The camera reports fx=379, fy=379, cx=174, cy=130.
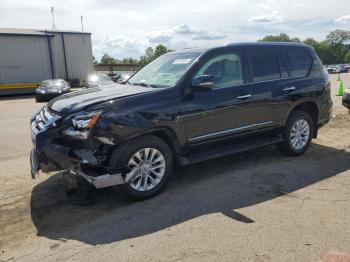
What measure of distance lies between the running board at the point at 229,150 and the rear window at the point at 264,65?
0.99 m

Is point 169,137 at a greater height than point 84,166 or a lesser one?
greater

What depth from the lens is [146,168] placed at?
15.6ft

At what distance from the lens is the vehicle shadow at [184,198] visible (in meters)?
4.11

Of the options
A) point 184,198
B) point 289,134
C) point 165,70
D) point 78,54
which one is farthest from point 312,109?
point 78,54

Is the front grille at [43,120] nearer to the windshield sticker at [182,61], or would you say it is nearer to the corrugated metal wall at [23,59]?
the windshield sticker at [182,61]

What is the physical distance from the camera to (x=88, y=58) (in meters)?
34.4

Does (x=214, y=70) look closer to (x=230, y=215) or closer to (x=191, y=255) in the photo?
(x=230, y=215)

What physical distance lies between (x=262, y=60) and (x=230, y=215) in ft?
9.48

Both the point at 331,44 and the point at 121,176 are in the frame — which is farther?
the point at 331,44

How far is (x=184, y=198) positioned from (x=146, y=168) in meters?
0.63

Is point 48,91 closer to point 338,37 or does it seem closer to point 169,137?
point 169,137

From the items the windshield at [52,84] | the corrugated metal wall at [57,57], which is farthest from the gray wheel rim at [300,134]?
the corrugated metal wall at [57,57]

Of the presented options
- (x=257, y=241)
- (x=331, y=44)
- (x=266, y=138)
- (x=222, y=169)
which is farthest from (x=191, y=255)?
(x=331, y=44)

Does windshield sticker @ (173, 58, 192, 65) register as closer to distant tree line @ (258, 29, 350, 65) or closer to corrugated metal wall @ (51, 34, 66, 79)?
corrugated metal wall @ (51, 34, 66, 79)
